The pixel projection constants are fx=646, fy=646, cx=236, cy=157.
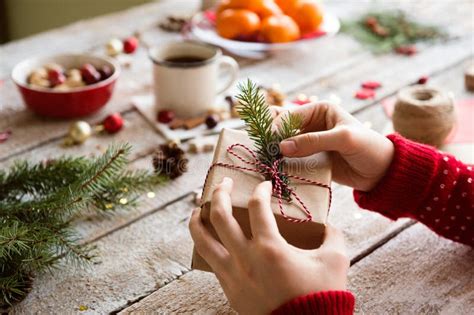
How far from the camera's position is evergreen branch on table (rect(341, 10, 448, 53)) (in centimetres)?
146

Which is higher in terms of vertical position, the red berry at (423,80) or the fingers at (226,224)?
the fingers at (226,224)

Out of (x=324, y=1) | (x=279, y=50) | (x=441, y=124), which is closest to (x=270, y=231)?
(x=441, y=124)

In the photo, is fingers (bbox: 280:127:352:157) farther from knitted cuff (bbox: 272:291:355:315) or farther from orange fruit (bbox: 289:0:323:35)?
orange fruit (bbox: 289:0:323:35)

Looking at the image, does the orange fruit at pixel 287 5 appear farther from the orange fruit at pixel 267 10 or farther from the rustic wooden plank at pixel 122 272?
the rustic wooden plank at pixel 122 272

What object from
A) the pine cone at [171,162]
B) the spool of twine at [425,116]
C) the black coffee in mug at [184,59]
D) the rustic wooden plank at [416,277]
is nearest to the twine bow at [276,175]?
the rustic wooden plank at [416,277]

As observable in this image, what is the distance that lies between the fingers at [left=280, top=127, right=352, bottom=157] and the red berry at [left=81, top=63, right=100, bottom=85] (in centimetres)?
55

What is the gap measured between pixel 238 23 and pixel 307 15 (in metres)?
0.16

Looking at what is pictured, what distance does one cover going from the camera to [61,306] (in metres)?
0.74

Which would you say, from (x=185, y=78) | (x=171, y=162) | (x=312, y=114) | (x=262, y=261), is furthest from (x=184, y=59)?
(x=262, y=261)

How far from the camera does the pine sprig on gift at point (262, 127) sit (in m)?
0.75

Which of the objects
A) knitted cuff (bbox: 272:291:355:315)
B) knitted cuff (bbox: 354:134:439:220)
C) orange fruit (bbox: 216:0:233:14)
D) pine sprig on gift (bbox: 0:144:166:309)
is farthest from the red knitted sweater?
orange fruit (bbox: 216:0:233:14)

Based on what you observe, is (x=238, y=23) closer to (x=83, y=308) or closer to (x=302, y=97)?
(x=302, y=97)

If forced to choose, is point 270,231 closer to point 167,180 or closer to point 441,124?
point 167,180

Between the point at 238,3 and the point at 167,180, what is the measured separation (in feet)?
1.85
